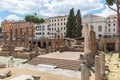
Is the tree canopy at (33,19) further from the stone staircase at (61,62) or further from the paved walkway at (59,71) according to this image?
the paved walkway at (59,71)

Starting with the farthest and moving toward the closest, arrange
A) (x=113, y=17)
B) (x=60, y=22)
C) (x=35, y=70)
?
(x=60, y=22)
(x=113, y=17)
(x=35, y=70)

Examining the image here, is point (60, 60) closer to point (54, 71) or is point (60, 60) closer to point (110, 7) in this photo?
point (54, 71)

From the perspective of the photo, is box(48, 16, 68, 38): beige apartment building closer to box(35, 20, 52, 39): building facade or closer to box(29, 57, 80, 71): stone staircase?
box(35, 20, 52, 39): building facade

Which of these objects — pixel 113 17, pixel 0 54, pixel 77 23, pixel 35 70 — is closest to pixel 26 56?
pixel 0 54

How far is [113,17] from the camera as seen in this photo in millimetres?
59719

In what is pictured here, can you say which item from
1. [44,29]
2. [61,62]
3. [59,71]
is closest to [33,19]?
[44,29]

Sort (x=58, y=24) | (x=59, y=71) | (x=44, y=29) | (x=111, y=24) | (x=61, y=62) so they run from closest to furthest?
1. (x=59, y=71)
2. (x=61, y=62)
3. (x=111, y=24)
4. (x=58, y=24)
5. (x=44, y=29)

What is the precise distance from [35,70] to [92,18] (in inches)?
1565

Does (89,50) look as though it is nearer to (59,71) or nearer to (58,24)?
(59,71)

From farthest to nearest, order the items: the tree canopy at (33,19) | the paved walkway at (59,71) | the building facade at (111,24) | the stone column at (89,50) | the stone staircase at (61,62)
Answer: the tree canopy at (33,19)
the building facade at (111,24)
the stone staircase at (61,62)
the stone column at (89,50)
the paved walkway at (59,71)

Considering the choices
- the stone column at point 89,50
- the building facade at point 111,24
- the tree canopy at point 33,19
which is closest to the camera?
the stone column at point 89,50

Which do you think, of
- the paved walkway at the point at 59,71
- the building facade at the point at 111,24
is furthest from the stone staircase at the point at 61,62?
the building facade at the point at 111,24

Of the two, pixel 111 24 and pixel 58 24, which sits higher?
pixel 58 24

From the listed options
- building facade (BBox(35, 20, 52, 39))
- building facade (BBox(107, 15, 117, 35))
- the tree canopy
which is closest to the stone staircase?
building facade (BBox(107, 15, 117, 35))
